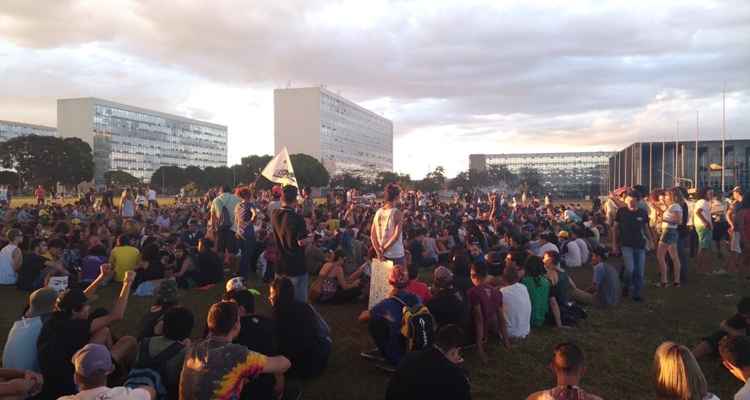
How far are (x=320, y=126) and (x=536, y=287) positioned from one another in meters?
113

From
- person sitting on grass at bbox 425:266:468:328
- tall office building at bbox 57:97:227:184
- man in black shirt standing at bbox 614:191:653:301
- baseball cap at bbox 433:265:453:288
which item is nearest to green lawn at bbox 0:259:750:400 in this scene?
man in black shirt standing at bbox 614:191:653:301

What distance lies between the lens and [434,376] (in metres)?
3.54

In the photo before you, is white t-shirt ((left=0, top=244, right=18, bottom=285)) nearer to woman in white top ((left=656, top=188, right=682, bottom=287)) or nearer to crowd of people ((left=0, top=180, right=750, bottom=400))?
crowd of people ((left=0, top=180, right=750, bottom=400))

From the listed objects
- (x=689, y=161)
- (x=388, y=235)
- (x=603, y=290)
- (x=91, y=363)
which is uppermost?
(x=689, y=161)

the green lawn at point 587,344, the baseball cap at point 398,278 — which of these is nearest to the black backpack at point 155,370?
the green lawn at point 587,344

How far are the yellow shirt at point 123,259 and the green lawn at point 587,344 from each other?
1.54 ft

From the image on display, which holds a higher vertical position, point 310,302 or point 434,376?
point 434,376

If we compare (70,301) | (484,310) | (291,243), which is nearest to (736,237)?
(484,310)

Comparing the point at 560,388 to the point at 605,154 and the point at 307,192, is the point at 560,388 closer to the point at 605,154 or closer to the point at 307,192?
the point at 307,192

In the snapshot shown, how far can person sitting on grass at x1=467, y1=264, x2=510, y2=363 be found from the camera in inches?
242

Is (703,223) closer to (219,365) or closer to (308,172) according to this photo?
(219,365)

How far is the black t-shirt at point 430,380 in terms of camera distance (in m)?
3.53

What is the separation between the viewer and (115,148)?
409 feet

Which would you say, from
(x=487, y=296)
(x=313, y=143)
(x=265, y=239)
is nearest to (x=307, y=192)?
(x=265, y=239)
